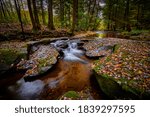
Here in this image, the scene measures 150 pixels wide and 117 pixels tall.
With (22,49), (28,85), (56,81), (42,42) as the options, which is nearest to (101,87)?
(56,81)

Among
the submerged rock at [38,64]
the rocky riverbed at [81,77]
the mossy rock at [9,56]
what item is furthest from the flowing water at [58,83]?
the mossy rock at [9,56]

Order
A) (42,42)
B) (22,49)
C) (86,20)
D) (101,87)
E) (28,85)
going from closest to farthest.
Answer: (101,87)
(28,85)
(22,49)
(42,42)
(86,20)

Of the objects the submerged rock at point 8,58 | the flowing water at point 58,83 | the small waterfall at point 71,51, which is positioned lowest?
the flowing water at point 58,83

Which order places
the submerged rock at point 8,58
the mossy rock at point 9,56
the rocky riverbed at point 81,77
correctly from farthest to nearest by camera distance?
the mossy rock at point 9,56 → the submerged rock at point 8,58 → the rocky riverbed at point 81,77

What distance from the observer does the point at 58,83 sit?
25.3ft

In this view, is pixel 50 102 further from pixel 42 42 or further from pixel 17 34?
pixel 17 34

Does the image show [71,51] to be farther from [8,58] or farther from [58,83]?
[58,83]

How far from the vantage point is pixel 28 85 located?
7.65 metres

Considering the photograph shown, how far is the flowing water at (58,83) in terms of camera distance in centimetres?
685

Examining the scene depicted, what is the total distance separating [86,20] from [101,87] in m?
22.7

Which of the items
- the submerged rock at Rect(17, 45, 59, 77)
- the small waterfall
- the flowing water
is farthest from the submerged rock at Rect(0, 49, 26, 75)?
the small waterfall

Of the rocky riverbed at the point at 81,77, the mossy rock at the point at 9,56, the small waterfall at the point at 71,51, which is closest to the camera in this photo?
the rocky riverbed at the point at 81,77

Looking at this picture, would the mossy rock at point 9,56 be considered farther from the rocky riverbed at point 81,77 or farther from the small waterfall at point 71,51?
the small waterfall at point 71,51

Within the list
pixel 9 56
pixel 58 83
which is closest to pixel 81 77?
pixel 58 83
